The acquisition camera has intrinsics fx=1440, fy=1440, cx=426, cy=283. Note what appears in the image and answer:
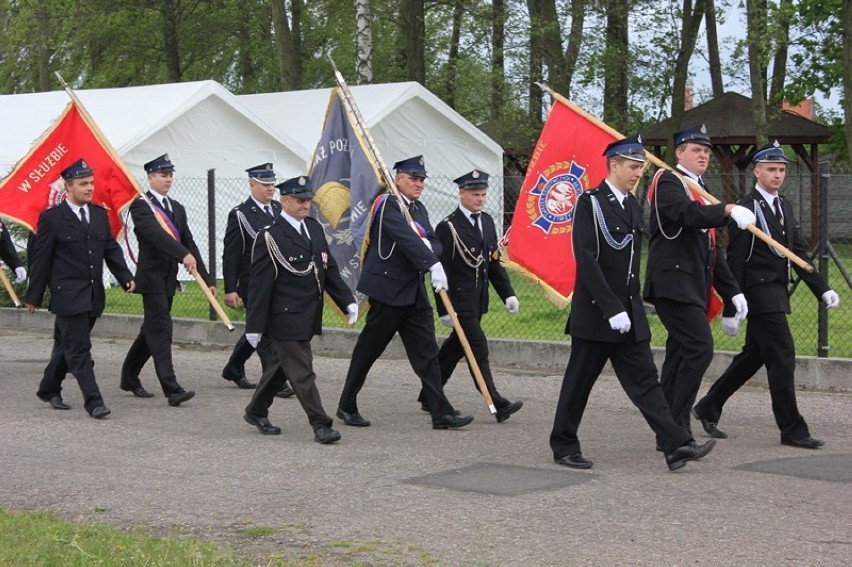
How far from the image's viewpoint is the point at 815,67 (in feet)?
105

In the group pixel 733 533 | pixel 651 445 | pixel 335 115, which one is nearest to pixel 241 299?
pixel 335 115

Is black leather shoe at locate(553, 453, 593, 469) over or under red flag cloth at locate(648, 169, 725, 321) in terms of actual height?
under

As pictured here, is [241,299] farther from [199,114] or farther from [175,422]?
[199,114]

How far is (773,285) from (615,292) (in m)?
1.34

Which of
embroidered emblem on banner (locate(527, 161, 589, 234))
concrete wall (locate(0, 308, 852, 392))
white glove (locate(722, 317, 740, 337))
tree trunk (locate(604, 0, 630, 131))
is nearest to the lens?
white glove (locate(722, 317, 740, 337))

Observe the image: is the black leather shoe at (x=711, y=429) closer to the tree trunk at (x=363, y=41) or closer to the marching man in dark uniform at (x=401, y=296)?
the marching man in dark uniform at (x=401, y=296)

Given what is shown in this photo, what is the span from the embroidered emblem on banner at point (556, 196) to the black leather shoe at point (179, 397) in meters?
2.98

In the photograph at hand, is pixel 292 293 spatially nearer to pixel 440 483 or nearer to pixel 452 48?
pixel 440 483

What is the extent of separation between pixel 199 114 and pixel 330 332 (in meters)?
9.34

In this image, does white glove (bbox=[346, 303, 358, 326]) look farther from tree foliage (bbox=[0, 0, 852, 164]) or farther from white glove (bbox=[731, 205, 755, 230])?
tree foliage (bbox=[0, 0, 852, 164])

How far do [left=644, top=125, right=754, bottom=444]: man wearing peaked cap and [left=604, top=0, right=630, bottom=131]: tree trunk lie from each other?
19.2 meters

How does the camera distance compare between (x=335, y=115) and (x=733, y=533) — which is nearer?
(x=733, y=533)

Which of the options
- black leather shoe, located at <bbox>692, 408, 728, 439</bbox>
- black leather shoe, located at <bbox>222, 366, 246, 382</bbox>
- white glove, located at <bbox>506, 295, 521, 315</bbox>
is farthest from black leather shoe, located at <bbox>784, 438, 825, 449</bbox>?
black leather shoe, located at <bbox>222, 366, 246, 382</bbox>

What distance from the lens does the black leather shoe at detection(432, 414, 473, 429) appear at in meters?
9.29
